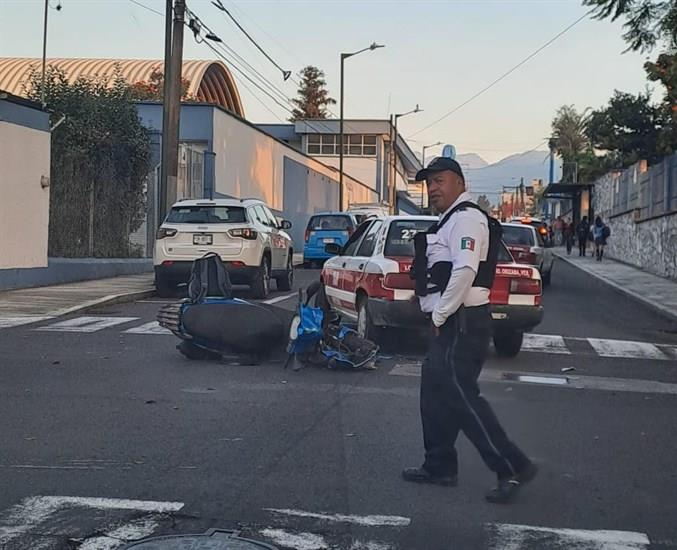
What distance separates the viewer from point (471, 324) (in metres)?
5.96

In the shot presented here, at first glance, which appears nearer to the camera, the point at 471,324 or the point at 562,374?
the point at 471,324

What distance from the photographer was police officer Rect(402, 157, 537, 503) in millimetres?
5848

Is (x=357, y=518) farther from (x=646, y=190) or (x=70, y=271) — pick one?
(x=646, y=190)

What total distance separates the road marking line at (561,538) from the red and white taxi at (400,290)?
5636 mm

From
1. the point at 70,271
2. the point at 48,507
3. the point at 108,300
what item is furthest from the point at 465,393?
the point at 70,271

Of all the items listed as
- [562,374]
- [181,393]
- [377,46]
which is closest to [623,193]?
[377,46]

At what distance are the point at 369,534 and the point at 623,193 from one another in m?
39.1

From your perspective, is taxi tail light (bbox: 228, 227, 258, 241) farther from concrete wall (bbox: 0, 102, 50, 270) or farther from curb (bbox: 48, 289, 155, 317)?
concrete wall (bbox: 0, 102, 50, 270)

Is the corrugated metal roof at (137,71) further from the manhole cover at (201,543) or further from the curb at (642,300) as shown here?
the manhole cover at (201,543)

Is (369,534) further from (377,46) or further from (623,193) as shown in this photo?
(377,46)

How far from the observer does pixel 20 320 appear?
1466cm

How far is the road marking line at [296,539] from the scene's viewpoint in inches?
201

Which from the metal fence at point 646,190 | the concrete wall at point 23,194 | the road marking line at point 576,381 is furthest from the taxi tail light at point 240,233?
→ the metal fence at point 646,190

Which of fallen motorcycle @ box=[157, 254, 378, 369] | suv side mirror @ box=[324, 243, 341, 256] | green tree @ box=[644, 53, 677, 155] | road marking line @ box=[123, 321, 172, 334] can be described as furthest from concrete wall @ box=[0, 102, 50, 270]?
green tree @ box=[644, 53, 677, 155]
